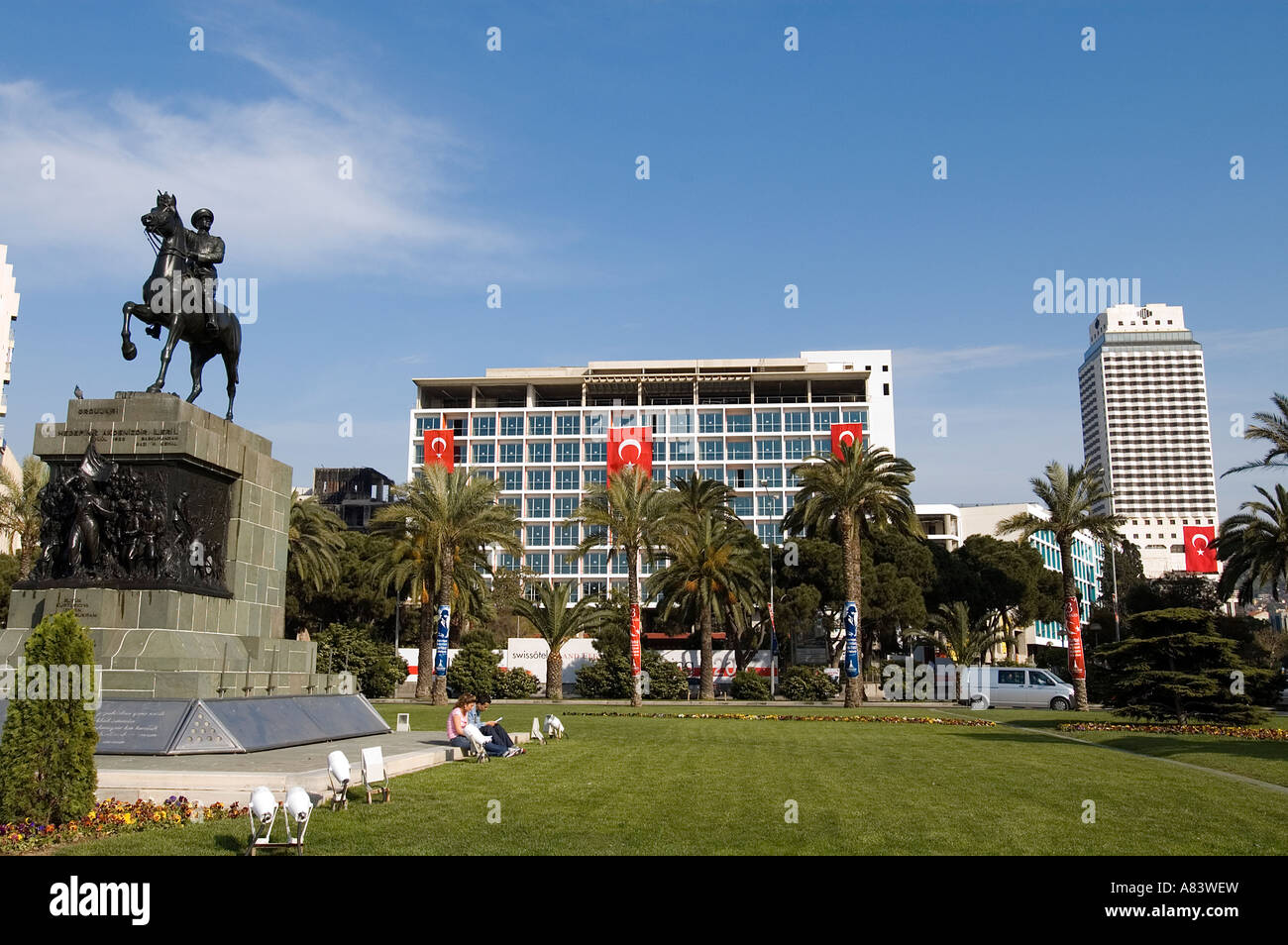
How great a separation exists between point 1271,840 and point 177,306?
1618 cm

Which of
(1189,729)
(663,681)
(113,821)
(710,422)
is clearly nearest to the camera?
(113,821)

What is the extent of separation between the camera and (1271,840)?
9594 mm

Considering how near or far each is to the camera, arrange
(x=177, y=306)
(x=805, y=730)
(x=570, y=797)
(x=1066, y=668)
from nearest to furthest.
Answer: (x=570, y=797), (x=177, y=306), (x=805, y=730), (x=1066, y=668)

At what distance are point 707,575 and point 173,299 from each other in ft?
119

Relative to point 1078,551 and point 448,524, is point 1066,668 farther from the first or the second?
point 1078,551

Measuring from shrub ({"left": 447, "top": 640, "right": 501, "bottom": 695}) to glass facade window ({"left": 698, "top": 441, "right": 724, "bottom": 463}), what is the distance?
173 feet

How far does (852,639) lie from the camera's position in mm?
41531

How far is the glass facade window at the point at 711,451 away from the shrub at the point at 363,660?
54193 millimetres

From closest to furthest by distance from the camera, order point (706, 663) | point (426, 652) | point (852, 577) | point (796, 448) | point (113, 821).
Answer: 1. point (113, 821)
2. point (852, 577)
3. point (426, 652)
4. point (706, 663)
5. point (796, 448)

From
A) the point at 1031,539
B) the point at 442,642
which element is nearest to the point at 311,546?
the point at 442,642

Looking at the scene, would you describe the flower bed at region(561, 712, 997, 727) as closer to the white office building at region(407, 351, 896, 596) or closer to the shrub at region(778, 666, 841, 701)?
the shrub at region(778, 666, 841, 701)

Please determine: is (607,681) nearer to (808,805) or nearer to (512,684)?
(512,684)

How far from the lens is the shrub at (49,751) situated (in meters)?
9.04
